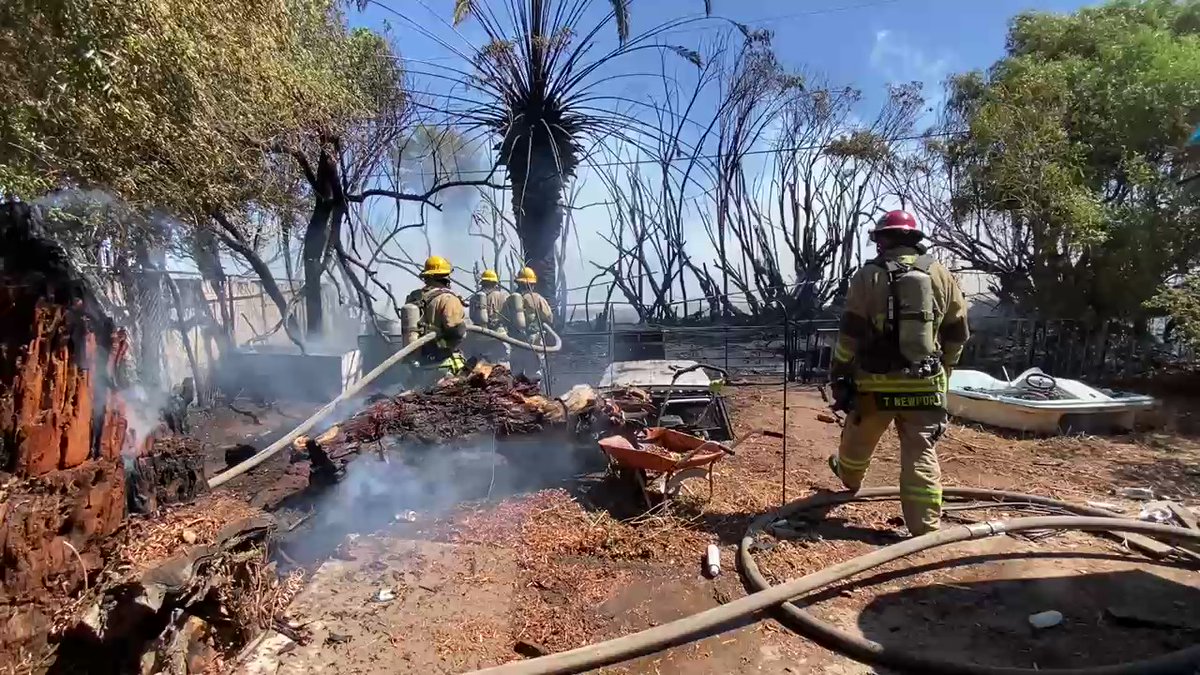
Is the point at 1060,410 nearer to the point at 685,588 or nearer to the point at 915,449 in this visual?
the point at 915,449

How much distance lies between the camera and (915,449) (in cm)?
447

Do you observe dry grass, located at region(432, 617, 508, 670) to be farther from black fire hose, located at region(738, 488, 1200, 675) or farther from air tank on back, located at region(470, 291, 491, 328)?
air tank on back, located at region(470, 291, 491, 328)

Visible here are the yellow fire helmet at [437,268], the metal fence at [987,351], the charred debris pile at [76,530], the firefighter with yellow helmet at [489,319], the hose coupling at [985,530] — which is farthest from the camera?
the metal fence at [987,351]

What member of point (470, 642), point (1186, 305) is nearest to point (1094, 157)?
point (1186, 305)

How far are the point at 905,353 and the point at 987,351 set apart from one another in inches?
334

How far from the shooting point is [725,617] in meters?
3.44

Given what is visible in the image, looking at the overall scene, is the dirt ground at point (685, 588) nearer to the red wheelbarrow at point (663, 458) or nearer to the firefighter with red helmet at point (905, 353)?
the red wheelbarrow at point (663, 458)

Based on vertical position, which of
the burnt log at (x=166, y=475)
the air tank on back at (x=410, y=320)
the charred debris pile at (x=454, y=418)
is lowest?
the burnt log at (x=166, y=475)

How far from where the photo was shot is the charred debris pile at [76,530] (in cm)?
299

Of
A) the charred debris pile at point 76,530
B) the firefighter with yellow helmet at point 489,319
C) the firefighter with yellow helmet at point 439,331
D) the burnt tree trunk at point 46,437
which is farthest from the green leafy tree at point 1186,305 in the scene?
the burnt tree trunk at point 46,437

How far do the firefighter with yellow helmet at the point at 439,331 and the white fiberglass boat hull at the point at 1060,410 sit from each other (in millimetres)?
6049

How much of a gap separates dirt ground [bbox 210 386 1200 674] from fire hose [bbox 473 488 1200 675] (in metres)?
0.11

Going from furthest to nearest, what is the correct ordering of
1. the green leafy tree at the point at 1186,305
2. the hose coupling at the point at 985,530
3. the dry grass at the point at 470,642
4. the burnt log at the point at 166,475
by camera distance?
1. the green leafy tree at the point at 1186,305
2. the burnt log at the point at 166,475
3. the hose coupling at the point at 985,530
4. the dry grass at the point at 470,642

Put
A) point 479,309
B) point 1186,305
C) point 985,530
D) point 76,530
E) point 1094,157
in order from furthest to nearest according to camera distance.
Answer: point 1094,157 < point 479,309 < point 1186,305 < point 985,530 < point 76,530
